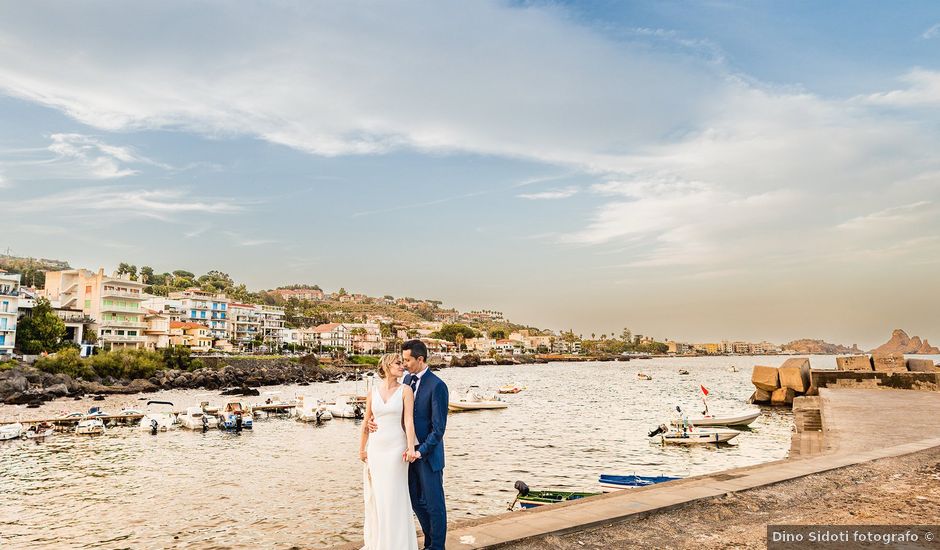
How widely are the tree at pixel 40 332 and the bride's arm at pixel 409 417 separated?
80162 mm

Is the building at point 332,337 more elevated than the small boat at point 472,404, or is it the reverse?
the building at point 332,337

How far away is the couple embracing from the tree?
79873 mm

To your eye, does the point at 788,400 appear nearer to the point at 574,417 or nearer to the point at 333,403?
→ the point at 574,417

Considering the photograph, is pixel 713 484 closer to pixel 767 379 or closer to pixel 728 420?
pixel 728 420

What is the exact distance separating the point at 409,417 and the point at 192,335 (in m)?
119

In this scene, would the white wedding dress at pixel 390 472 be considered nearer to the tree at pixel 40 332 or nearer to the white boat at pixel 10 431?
the white boat at pixel 10 431

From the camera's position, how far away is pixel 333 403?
43875 mm

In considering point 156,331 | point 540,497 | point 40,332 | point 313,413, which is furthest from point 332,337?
point 540,497

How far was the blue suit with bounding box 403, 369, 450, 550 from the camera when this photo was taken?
5.84 m

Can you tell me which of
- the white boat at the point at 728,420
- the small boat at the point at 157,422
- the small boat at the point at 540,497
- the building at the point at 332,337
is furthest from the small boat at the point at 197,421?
the building at the point at 332,337

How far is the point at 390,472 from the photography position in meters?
5.80

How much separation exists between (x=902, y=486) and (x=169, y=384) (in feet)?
233

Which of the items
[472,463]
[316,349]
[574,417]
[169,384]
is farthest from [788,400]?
[316,349]

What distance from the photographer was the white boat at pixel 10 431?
98.6 ft
